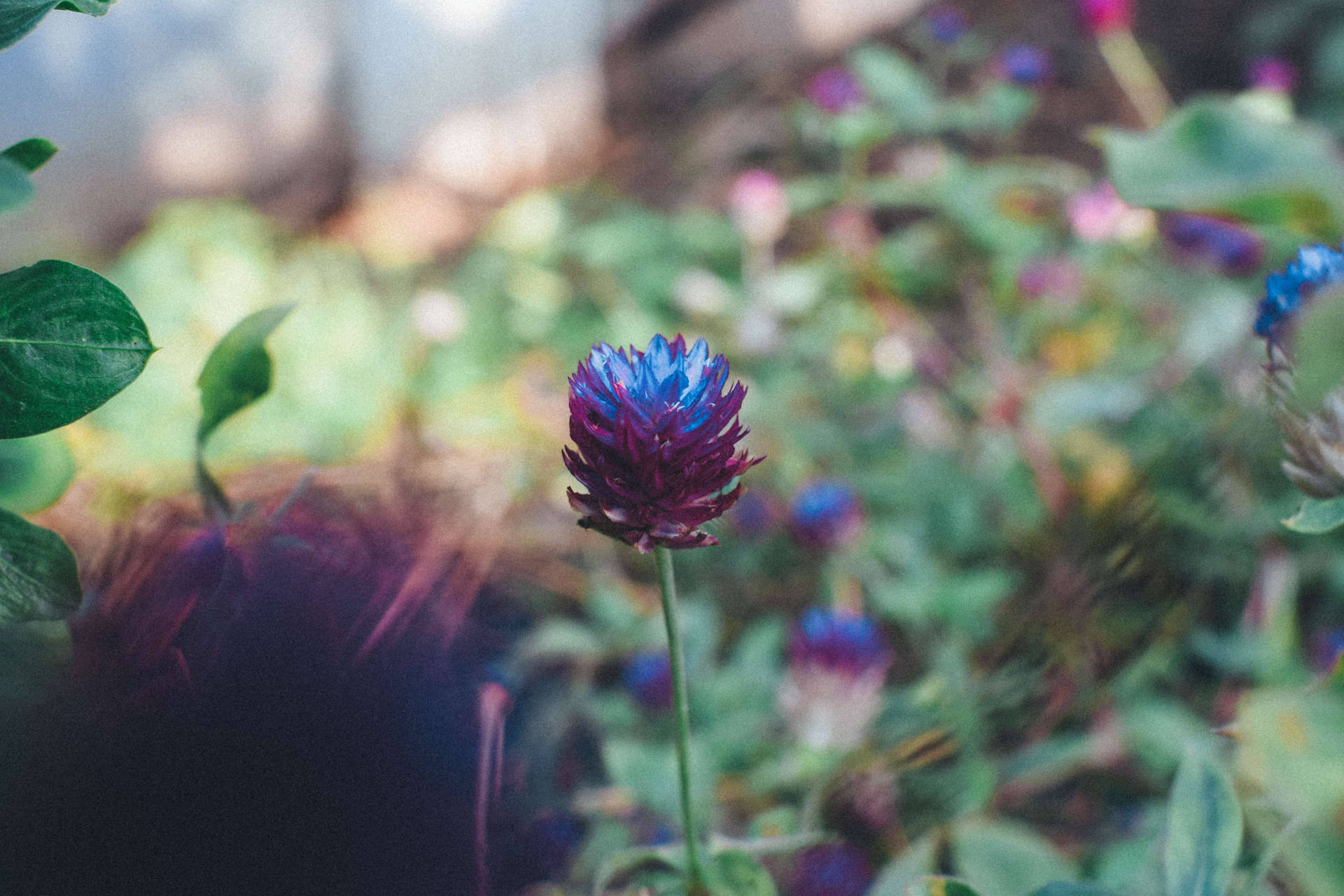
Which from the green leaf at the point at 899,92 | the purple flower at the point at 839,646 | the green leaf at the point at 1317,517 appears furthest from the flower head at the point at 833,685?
the green leaf at the point at 899,92

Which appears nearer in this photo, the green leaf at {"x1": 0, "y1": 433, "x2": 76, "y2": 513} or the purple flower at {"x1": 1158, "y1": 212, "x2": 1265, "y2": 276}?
the green leaf at {"x1": 0, "y1": 433, "x2": 76, "y2": 513}

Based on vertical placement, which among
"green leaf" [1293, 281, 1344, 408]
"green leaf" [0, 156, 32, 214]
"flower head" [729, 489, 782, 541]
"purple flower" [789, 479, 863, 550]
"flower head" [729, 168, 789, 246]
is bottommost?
"green leaf" [1293, 281, 1344, 408]

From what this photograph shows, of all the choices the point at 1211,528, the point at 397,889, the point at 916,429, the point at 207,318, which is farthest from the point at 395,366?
the point at 397,889

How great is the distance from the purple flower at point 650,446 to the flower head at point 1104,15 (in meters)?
1.12

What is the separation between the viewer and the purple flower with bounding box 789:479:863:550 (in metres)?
0.82

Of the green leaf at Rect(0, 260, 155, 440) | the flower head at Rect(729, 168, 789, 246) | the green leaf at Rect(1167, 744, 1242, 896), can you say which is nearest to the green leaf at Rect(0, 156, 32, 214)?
the green leaf at Rect(0, 260, 155, 440)

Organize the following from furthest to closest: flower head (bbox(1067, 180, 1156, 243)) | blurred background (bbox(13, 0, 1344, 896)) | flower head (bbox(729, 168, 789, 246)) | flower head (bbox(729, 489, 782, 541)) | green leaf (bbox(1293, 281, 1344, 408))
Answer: flower head (bbox(729, 168, 789, 246)) → flower head (bbox(1067, 180, 1156, 243)) → flower head (bbox(729, 489, 782, 541)) → blurred background (bbox(13, 0, 1344, 896)) → green leaf (bbox(1293, 281, 1344, 408))

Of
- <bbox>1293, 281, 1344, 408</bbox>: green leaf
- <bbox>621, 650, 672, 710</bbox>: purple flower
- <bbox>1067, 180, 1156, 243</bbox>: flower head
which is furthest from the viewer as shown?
<bbox>1067, 180, 1156, 243</bbox>: flower head

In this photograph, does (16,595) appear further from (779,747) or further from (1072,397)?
(1072,397)

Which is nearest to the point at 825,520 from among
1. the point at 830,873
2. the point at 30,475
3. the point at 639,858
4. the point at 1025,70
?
the point at 830,873

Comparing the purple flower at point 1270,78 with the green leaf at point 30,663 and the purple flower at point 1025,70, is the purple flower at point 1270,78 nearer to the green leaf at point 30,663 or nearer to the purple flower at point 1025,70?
the purple flower at point 1025,70

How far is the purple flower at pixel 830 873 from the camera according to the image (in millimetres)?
463

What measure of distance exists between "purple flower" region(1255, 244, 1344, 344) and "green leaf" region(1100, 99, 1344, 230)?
0.08 meters

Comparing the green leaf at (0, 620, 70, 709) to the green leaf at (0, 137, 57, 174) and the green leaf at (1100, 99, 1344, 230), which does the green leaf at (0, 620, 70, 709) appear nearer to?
the green leaf at (0, 137, 57, 174)
